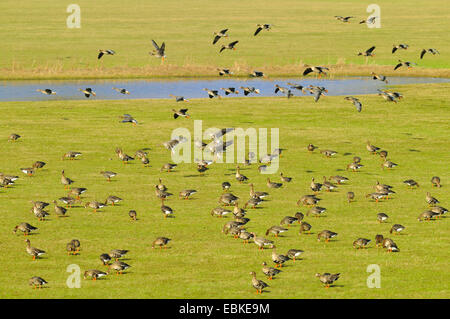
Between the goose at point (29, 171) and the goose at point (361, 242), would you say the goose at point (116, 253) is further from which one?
the goose at point (29, 171)

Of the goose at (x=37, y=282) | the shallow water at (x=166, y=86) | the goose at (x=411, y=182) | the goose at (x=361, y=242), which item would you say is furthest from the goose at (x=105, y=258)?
the shallow water at (x=166, y=86)

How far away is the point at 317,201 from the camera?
127 ft

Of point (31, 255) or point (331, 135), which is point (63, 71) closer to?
point (331, 135)

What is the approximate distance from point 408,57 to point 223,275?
80.0 meters

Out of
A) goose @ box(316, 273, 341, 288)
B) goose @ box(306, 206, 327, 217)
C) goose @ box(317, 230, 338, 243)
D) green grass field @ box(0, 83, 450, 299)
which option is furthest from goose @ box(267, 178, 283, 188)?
goose @ box(316, 273, 341, 288)

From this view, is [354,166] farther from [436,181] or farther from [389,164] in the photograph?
[436,181]

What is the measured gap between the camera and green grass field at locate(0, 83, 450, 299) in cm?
2786

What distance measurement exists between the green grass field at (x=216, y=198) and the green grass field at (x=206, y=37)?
78.7ft

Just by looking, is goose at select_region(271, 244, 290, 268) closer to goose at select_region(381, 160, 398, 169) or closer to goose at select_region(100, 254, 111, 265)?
goose at select_region(100, 254, 111, 265)

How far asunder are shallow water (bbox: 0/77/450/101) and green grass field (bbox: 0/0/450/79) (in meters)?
2.56

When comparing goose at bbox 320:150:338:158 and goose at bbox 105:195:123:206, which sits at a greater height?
goose at bbox 320:150:338:158

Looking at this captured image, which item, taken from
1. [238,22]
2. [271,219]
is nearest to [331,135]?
[271,219]

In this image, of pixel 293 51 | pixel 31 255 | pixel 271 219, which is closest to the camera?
pixel 31 255

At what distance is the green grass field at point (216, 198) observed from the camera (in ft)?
91.4
